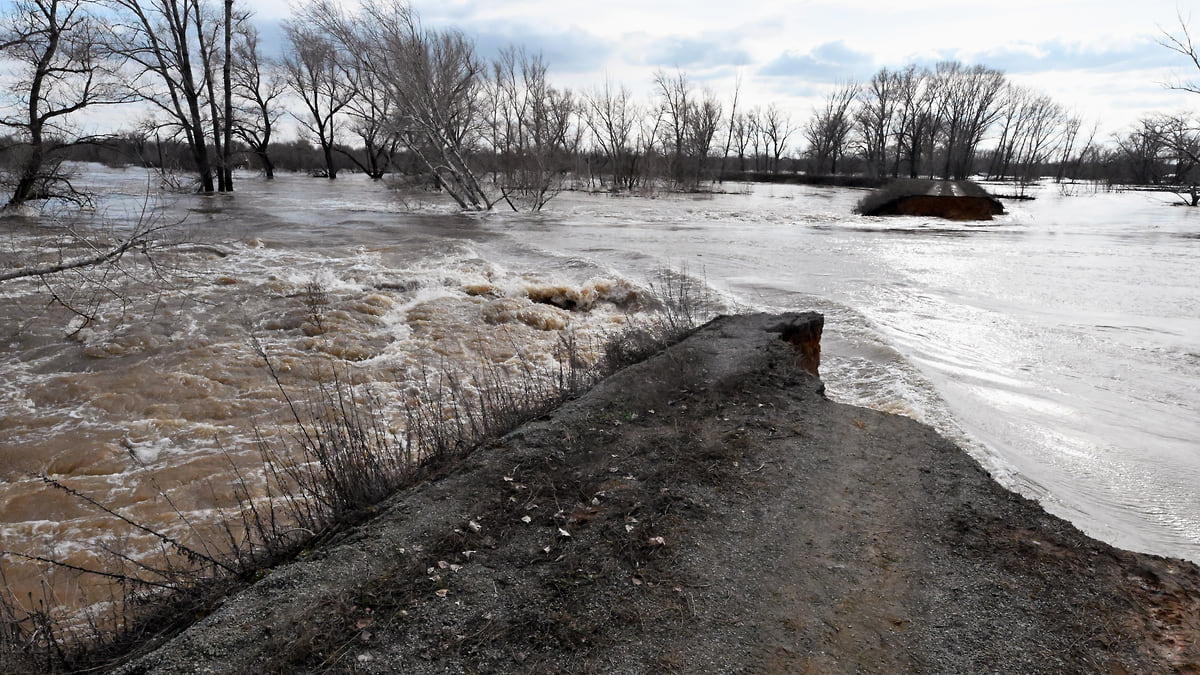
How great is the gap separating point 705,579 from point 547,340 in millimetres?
6896

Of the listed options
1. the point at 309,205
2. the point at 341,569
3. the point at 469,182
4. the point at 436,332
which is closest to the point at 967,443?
the point at 341,569

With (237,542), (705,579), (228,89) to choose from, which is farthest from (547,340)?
(228,89)

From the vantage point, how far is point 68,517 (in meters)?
4.69

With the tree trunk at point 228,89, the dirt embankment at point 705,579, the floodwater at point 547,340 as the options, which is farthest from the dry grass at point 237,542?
the tree trunk at point 228,89

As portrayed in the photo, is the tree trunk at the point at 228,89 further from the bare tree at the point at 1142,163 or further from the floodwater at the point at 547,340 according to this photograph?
the bare tree at the point at 1142,163

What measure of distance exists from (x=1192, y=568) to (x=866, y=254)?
48.4 feet

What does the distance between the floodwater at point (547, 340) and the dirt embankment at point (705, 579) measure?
173cm

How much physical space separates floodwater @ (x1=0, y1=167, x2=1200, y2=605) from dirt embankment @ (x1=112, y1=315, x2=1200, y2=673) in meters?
1.73

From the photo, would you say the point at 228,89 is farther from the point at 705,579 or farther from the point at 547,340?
the point at 705,579

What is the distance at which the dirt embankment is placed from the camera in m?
2.35

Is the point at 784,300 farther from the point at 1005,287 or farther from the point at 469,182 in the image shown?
the point at 469,182

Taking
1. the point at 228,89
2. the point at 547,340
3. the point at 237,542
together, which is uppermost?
the point at 228,89

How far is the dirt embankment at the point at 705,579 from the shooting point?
235cm

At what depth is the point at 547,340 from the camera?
31.1 ft
